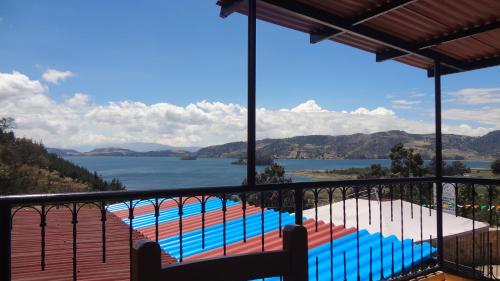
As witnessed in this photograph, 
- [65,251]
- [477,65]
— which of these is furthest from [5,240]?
[477,65]

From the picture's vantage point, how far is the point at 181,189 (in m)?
2.03

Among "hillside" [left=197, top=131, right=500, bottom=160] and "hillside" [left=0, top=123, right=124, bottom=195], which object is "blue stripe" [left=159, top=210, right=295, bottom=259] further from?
"hillside" [left=197, top=131, right=500, bottom=160]

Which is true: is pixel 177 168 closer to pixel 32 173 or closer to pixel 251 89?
pixel 32 173

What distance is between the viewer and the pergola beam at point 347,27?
2.51 meters

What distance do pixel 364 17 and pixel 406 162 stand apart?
3187 cm

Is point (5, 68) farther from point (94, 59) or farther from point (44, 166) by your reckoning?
point (44, 166)

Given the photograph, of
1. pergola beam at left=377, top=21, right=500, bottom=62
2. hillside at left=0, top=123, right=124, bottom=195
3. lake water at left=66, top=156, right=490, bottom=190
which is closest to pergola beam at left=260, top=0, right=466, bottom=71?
pergola beam at left=377, top=21, right=500, bottom=62

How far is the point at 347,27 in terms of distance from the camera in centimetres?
286

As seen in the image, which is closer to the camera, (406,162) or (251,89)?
(251,89)

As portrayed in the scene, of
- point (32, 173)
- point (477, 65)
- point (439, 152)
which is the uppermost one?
point (477, 65)

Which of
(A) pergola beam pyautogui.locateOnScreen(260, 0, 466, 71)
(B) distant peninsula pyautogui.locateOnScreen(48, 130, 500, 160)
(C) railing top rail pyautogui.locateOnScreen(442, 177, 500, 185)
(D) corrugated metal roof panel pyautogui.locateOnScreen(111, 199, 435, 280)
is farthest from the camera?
(B) distant peninsula pyautogui.locateOnScreen(48, 130, 500, 160)

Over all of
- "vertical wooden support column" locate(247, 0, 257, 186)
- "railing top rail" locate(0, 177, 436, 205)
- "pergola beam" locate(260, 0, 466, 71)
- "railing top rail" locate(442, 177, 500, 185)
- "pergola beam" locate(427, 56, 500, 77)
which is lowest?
"railing top rail" locate(442, 177, 500, 185)

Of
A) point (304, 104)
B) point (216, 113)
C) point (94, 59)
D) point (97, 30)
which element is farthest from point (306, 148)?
point (94, 59)

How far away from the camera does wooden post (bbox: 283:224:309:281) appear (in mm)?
960
